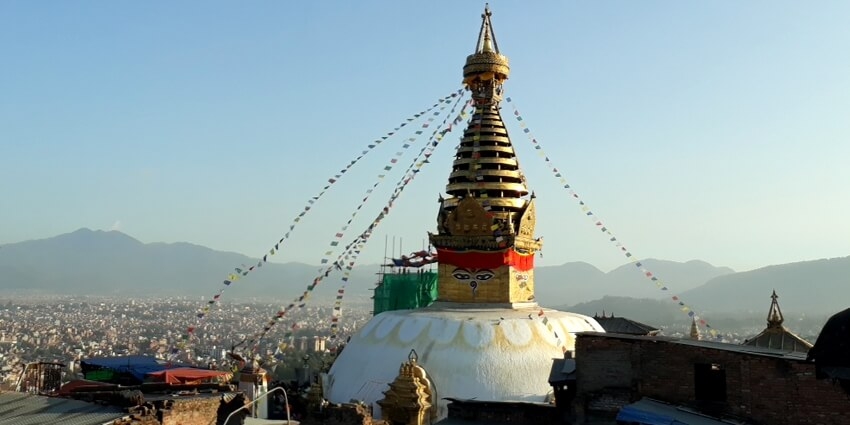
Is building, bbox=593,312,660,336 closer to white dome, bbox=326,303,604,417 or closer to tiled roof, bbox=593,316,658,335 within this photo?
tiled roof, bbox=593,316,658,335

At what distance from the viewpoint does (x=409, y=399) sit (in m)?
16.7

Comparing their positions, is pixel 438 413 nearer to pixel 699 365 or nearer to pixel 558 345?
pixel 558 345

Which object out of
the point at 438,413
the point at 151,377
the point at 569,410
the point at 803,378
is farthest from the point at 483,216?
the point at 803,378

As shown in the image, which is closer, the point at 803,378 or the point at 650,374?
the point at 803,378

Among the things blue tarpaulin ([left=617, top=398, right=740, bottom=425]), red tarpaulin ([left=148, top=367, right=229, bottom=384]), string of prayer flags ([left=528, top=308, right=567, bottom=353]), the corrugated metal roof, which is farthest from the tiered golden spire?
the corrugated metal roof

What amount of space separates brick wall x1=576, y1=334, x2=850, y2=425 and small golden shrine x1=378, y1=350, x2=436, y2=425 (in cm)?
419

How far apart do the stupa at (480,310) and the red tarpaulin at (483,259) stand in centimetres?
3

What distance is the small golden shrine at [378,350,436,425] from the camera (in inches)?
656

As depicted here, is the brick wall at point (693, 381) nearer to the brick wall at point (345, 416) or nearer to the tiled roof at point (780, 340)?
the brick wall at point (345, 416)

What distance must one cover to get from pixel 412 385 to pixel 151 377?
20.5 feet

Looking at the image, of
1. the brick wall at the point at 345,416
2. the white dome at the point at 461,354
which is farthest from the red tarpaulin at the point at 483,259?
the brick wall at the point at 345,416

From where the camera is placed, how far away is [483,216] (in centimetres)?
2181

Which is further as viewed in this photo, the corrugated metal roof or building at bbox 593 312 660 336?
building at bbox 593 312 660 336

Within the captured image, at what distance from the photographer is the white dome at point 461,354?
17797 mm
